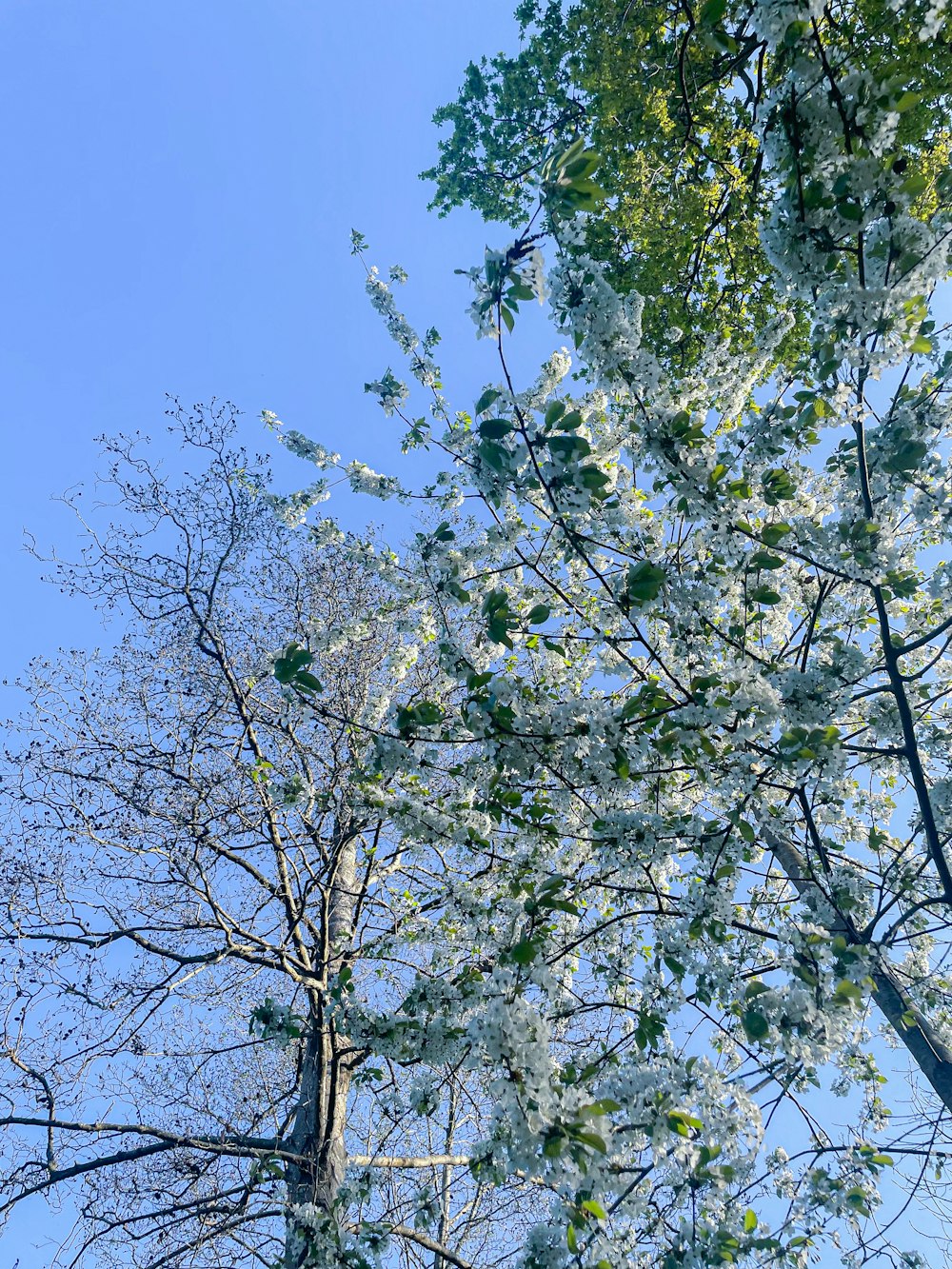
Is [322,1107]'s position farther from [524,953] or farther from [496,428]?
[496,428]

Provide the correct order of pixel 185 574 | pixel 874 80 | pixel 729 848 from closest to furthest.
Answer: pixel 874 80 → pixel 729 848 → pixel 185 574

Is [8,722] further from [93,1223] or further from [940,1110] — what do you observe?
[940,1110]

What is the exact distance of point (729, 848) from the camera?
3.28 m

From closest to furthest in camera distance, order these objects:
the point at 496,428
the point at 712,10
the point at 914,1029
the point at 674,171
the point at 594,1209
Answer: the point at 594,1209
the point at 712,10
the point at 496,428
the point at 914,1029
the point at 674,171

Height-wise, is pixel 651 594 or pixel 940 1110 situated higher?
pixel 651 594

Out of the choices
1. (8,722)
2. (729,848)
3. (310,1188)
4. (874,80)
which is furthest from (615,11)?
(310,1188)

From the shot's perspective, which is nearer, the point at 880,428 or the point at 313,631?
the point at 880,428

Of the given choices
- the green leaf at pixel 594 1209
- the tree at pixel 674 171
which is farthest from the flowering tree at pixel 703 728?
the tree at pixel 674 171

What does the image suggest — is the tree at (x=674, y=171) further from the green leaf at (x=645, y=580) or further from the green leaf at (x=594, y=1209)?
the green leaf at (x=594, y=1209)

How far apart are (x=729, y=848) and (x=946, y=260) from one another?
7.94 ft

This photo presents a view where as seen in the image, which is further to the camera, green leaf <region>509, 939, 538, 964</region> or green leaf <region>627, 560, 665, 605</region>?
green leaf <region>627, 560, 665, 605</region>

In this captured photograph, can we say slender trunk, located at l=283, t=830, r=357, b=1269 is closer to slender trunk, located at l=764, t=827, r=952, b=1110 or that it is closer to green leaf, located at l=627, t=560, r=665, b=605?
slender trunk, located at l=764, t=827, r=952, b=1110

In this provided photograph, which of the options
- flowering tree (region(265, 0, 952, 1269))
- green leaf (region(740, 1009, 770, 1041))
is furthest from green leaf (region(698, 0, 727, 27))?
green leaf (region(740, 1009, 770, 1041))

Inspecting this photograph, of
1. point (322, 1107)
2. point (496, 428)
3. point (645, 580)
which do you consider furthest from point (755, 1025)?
point (322, 1107)
